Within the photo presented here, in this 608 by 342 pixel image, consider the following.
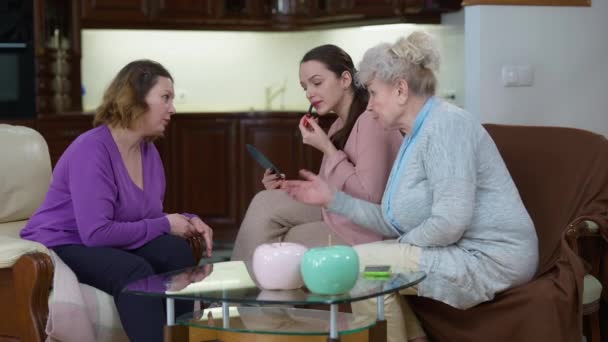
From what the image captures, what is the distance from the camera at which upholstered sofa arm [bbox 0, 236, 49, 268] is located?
2.88 meters

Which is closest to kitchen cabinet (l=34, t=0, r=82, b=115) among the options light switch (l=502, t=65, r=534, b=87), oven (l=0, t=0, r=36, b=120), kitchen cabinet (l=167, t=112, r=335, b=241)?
oven (l=0, t=0, r=36, b=120)

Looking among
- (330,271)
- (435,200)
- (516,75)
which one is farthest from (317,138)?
(516,75)

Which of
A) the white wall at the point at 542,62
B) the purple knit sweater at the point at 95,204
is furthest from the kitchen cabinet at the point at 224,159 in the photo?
the purple knit sweater at the point at 95,204

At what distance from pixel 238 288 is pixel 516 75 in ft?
9.53

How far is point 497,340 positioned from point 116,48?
4493mm

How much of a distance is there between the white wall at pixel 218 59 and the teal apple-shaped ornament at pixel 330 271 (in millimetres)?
4391

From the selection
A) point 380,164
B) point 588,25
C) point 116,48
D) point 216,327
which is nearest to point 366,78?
point 380,164

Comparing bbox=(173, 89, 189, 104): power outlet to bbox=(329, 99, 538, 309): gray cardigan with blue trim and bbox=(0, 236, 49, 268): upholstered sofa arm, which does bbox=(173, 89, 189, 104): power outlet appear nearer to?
bbox=(0, 236, 49, 268): upholstered sofa arm

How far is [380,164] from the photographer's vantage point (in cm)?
315

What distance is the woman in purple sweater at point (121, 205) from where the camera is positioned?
298cm

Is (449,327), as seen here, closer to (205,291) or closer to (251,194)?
(205,291)

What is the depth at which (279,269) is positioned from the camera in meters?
2.46

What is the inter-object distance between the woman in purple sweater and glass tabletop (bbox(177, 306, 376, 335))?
0.26 m

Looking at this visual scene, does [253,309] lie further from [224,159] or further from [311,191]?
[224,159]
